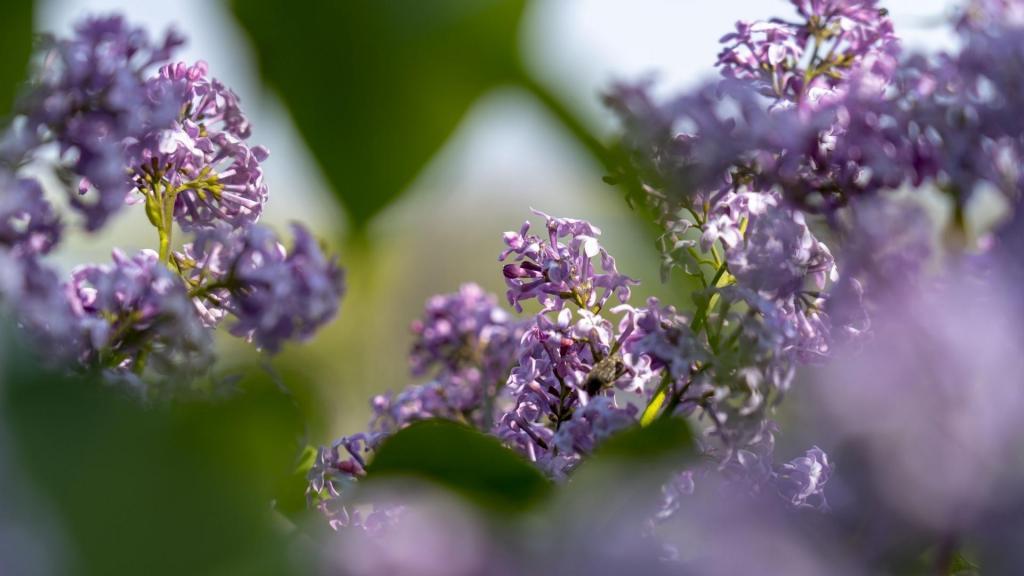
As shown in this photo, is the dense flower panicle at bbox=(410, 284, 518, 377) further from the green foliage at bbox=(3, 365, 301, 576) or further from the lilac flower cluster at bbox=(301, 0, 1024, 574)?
the green foliage at bbox=(3, 365, 301, 576)

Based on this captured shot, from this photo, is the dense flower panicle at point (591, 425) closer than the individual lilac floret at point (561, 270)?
Yes

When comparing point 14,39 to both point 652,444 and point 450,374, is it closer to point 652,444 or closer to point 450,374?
point 652,444

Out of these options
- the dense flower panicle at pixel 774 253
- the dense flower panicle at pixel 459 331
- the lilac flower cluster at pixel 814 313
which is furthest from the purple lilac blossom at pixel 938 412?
the dense flower panicle at pixel 459 331

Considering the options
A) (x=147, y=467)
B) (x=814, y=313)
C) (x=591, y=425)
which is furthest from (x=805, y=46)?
(x=147, y=467)

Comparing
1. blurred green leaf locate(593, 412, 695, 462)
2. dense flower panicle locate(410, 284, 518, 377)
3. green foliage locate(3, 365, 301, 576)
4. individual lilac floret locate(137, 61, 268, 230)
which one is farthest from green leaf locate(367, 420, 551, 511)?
dense flower panicle locate(410, 284, 518, 377)

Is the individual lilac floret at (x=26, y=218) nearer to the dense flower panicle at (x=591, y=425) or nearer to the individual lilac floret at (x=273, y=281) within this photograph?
the individual lilac floret at (x=273, y=281)

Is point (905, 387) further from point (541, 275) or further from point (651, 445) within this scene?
point (541, 275)

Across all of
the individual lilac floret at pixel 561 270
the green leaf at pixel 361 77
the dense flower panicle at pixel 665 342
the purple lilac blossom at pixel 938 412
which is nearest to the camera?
the green leaf at pixel 361 77
